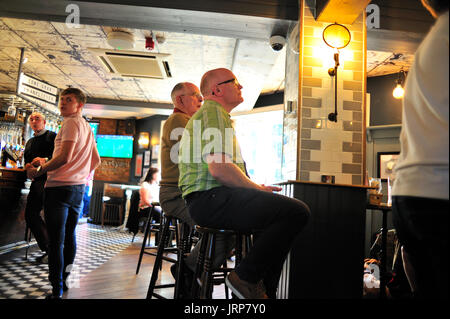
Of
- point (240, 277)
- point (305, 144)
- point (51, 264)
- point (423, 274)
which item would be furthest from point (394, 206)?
point (51, 264)

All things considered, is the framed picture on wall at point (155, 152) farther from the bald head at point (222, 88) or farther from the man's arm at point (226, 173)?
the man's arm at point (226, 173)

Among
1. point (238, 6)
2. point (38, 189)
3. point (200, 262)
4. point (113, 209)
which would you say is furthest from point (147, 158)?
point (200, 262)

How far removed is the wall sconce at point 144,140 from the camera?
30.4 feet

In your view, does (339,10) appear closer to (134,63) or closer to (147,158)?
(134,63)

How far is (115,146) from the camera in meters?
9.57

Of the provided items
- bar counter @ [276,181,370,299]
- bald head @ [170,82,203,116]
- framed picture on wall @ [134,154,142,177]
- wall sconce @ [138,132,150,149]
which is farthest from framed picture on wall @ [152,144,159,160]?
bar counter @ [276,181,370,299]

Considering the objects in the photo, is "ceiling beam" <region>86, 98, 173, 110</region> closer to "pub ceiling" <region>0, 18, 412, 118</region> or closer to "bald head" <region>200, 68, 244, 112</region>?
"pub ceiling" <region>0, 18, 412, 118</region>

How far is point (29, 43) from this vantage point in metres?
5.22

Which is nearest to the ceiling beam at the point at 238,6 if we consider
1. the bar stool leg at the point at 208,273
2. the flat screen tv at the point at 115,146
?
the bar stool leg at the point at 208,273

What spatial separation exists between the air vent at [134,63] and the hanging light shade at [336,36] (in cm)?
289

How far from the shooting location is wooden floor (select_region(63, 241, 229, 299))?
259cm

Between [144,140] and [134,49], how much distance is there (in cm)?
437

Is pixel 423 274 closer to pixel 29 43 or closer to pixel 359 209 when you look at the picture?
pixel 359 209

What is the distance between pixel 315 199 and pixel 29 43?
5.26 m
